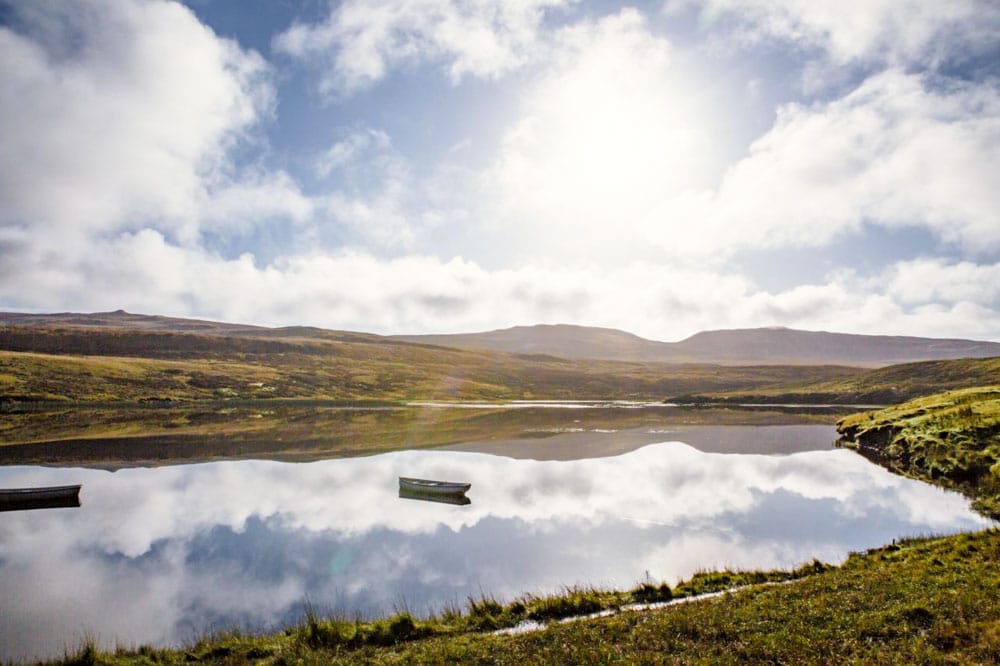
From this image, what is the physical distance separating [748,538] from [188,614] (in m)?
27.9

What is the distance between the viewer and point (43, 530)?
3155 centimetres

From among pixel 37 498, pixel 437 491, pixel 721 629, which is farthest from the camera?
pixel 437 491

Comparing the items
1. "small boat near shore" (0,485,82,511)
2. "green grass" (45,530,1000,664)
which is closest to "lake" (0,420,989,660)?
"small boat near shore" (0,485,82,511)

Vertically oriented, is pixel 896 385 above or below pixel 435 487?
above

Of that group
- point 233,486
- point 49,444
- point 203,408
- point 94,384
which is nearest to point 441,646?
point 233,486

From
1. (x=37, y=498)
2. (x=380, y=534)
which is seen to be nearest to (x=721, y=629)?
(x=380, y=534)

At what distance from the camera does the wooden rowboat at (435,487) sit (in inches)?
1565

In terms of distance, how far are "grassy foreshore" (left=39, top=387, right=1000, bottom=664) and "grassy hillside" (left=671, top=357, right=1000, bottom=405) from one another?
516 ft

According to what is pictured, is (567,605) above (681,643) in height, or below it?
below

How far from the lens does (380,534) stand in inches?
1234

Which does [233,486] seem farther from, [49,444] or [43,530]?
[49,444]

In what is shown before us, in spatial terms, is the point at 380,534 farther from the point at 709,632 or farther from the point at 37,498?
the point at 37,498

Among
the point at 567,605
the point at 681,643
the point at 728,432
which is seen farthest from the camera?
the point at 728,432

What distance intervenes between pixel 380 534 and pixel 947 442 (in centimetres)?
5236
